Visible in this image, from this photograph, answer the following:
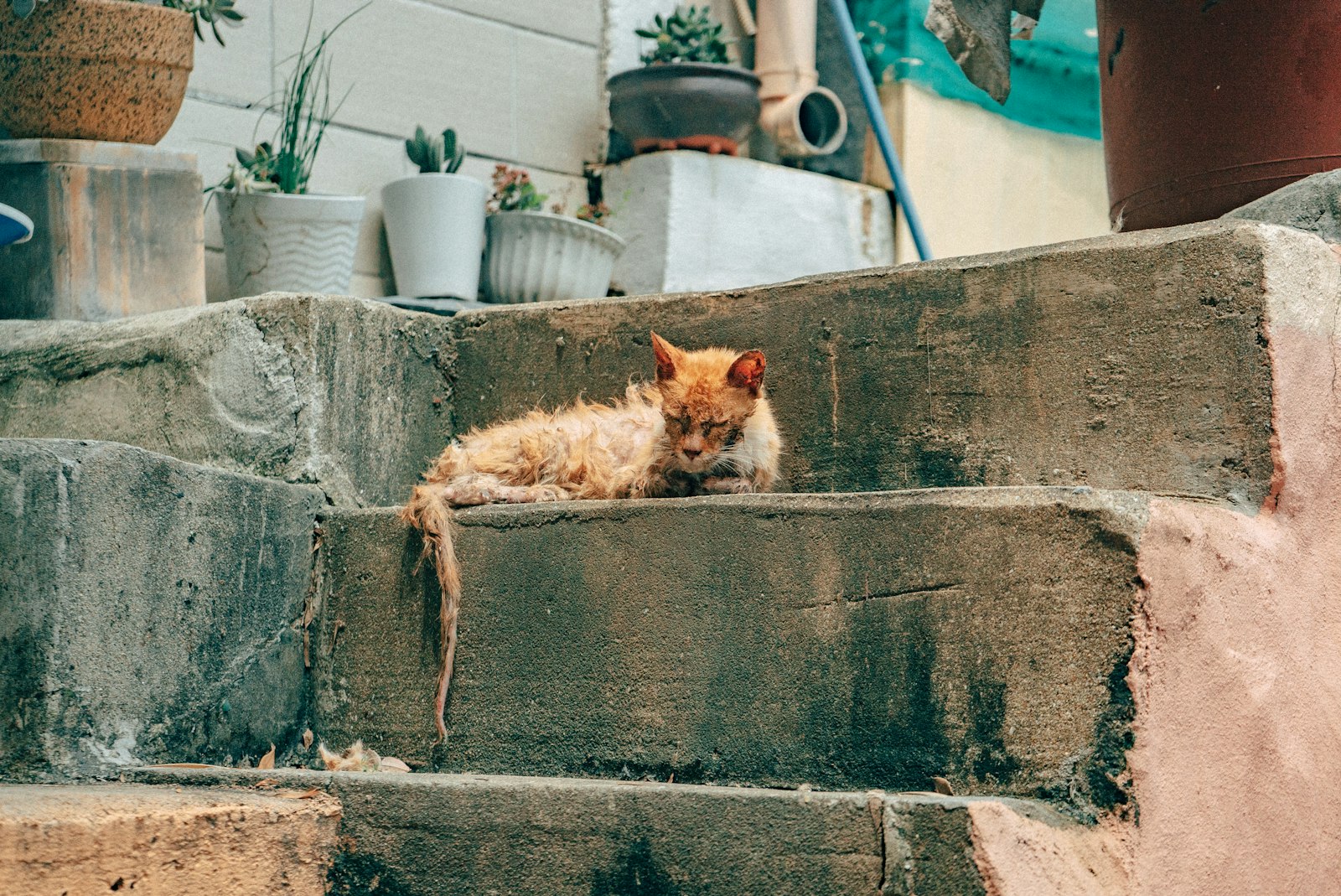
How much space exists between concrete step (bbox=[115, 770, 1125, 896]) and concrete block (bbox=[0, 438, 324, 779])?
19 centimetres

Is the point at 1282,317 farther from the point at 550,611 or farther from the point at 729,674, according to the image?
the point at 550,611

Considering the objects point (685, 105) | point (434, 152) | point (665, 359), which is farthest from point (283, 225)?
point (665, 359)

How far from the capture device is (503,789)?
2.71 m

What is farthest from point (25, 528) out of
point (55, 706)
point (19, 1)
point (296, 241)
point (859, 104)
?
point (859, 104)

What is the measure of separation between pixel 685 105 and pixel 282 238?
185cm

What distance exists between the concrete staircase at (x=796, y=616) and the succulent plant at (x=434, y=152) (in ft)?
6.65

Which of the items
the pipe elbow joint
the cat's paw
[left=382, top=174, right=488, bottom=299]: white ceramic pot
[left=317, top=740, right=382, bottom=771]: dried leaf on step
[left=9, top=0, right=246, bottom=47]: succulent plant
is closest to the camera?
[left=317, top=740, right=382, bottom=771]: dried leaf on step

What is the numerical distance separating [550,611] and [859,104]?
417cm

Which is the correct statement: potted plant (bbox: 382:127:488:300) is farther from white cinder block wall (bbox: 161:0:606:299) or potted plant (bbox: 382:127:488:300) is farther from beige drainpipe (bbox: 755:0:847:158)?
beige drainpipe (bbox: 755:0:847:158)

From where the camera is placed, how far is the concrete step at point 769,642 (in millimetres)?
2506

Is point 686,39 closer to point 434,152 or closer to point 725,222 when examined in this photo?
point 725,222

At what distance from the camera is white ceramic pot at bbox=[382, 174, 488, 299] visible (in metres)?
5.43

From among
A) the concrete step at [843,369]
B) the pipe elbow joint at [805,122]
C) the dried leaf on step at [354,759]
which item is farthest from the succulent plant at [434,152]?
the dried leaf on step at [354,759]

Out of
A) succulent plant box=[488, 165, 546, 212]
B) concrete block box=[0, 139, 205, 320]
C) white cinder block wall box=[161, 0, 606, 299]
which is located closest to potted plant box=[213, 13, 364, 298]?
white cinder block wall box=[161, 0, 606, 299]
